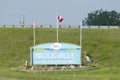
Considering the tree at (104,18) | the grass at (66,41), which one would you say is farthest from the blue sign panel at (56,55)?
the tree at (104,18)

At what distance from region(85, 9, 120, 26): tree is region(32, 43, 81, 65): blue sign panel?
85313mm

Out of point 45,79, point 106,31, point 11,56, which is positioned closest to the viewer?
point 45,79

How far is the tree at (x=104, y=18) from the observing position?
122438 millimetres

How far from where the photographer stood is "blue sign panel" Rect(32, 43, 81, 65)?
35.9 m

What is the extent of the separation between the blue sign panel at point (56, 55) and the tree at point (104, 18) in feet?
280

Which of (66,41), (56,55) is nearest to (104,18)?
(66,41)

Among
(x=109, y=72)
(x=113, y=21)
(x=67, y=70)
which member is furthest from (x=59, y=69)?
(x=113, y=21)

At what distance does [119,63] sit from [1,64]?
11393 mm

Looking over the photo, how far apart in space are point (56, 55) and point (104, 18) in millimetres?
88727

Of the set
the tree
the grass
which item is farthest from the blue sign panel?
the tree

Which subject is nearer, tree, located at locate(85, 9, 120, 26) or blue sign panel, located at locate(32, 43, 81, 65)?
blue sign panel, located at locate(32, 43, 81, 65)

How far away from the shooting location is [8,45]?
53688 millimetres

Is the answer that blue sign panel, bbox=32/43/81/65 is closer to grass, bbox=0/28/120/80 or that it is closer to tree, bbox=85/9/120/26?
grass, bbox=0/28/120/80

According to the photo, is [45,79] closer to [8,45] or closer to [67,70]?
[67,70]
